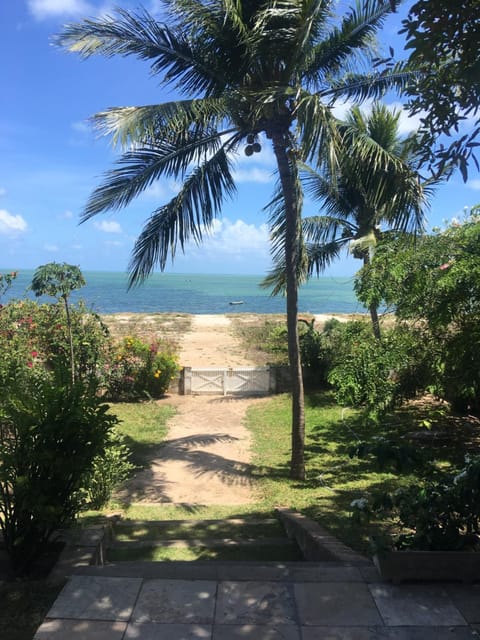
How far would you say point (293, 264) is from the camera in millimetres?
7461

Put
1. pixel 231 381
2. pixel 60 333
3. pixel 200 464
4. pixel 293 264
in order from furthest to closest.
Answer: pixel 231 381, pixel 60 333, pixel 200 464, pixel 293 264

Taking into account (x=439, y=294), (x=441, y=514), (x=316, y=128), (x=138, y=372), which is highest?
(x=316, y=128)

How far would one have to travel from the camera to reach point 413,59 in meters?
2.68

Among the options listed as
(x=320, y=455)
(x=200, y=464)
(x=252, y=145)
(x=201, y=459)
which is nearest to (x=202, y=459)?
(x=201, y=459)

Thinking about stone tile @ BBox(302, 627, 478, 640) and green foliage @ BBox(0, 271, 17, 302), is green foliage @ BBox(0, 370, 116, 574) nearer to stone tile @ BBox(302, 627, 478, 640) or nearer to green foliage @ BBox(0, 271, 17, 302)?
stone tile @ BBox(302, 627, 478, 640)

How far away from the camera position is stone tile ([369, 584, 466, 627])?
8.20 ft

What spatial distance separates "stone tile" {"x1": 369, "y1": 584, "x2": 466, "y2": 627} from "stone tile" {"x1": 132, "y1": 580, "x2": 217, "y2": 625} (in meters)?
0.99

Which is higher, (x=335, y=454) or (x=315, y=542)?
(x=315, y=542)

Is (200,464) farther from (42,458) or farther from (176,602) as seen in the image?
(176,602)

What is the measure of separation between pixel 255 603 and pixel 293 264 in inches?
216

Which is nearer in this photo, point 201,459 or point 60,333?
point 201,459

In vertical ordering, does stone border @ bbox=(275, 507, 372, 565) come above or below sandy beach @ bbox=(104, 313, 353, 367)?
below

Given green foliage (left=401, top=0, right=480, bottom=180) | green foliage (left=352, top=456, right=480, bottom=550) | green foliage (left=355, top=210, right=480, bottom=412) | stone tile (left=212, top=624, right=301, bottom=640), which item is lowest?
stone tile (left=212, top=624, right=301, bottom=640)

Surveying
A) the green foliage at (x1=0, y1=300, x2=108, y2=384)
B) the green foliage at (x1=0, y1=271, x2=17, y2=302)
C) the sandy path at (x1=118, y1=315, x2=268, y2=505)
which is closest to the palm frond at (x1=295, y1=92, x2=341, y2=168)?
the sandy path at (x1=118, y1=315, x2=268, y2=505)
